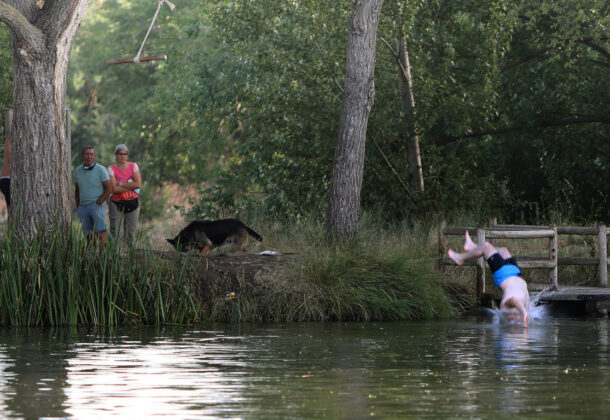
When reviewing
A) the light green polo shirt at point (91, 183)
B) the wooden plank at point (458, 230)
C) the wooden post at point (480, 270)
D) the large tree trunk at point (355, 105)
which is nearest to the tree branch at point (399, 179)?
the large tree trunk at point (355, 105)

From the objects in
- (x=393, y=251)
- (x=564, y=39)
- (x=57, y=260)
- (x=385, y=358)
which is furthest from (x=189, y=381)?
(x=564, y=39)

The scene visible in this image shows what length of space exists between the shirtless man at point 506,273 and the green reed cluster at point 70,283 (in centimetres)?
447

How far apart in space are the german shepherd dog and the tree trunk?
25.2 feet

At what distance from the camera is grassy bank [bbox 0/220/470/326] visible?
15.0 m

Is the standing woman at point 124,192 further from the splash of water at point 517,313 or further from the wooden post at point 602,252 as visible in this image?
the wooden post at point 602,252

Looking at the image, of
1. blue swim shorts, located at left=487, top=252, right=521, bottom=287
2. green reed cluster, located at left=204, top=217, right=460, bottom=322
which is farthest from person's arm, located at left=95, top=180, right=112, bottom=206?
blue swim shorts, located at left=487, top=252, right=521, bottom=287

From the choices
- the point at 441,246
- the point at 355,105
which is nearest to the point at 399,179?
the point at 441,246

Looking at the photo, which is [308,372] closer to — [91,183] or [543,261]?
[91,183]

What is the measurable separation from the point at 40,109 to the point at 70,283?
11.0 feet

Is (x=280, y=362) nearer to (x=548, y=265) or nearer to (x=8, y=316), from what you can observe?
(x=8, y=316)

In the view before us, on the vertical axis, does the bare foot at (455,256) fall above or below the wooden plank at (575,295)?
above

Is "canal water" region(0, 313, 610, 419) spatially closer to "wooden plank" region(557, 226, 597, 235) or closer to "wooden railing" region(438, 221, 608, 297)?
"wooden railing" region(438, 221, 608, 297)

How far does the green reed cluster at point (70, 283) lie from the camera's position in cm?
1498

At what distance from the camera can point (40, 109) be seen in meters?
17.0
